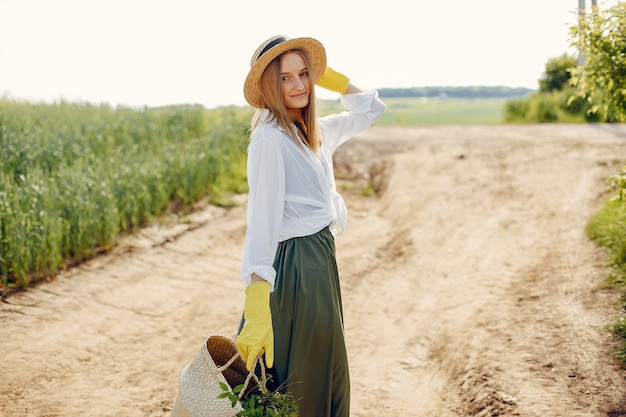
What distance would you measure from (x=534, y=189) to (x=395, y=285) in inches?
128

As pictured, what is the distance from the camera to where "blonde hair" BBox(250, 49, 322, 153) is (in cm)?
254

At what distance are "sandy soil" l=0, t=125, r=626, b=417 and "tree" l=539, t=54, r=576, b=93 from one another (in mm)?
10355

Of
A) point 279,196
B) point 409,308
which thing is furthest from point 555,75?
point 279,196

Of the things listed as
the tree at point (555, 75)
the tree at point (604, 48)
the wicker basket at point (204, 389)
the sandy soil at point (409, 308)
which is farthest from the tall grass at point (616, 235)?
the tree at point (555, 75)

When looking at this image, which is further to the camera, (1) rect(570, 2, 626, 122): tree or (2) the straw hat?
(1) rect(570, 2, 626, 122): tree

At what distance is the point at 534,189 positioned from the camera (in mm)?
8461

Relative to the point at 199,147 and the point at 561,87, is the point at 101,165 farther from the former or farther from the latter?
the point at 561,87

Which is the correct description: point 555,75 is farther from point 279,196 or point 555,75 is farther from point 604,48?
point 279,196

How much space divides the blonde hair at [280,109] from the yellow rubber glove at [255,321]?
0.61 m

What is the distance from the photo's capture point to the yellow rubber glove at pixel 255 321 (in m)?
2.37

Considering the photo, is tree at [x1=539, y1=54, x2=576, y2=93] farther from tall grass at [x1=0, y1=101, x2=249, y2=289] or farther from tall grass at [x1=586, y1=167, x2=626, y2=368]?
tall grass at [x1=586, y1=167, x2=626, y2=368]

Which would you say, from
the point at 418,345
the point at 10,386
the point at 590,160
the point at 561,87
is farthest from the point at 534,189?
the point at 561,87

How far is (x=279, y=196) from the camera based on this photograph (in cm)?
242

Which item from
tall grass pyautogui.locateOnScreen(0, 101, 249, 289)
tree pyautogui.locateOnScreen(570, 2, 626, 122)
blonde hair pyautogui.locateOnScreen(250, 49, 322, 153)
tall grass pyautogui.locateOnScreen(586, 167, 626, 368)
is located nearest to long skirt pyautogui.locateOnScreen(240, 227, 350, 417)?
blonde hair pyautogui.locateOnScreen(250, 49, 322, 153)
